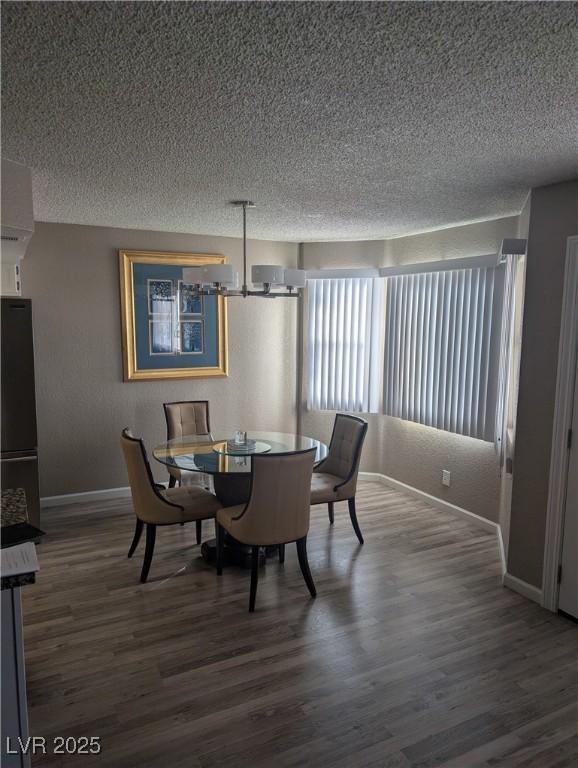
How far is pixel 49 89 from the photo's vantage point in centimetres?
185

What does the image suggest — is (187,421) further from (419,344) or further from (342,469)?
(419,344)

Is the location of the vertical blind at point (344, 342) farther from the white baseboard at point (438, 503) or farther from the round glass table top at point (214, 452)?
the round glass table top at point (214, 452)

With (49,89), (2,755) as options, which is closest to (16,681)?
(2,755)

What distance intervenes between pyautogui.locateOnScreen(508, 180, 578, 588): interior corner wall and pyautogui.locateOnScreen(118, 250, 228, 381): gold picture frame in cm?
301

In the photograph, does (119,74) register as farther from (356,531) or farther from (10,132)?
(356,531)

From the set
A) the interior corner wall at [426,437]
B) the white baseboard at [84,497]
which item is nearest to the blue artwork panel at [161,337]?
the white baseboard at [84,497]

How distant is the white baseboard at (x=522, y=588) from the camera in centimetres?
323

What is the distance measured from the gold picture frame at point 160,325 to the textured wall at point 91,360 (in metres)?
0.08

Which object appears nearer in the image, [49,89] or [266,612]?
[49,89]

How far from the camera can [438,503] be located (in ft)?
16.1

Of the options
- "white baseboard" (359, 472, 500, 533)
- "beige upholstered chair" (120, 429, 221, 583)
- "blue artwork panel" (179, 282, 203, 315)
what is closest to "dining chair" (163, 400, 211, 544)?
"blue artwork panel" (179, 282, 203, 315)

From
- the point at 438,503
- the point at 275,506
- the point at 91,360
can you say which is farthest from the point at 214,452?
the point at 438,503

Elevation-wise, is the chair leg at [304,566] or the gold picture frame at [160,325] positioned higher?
the gold picture frame at [160,325]

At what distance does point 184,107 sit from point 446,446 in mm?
3715
